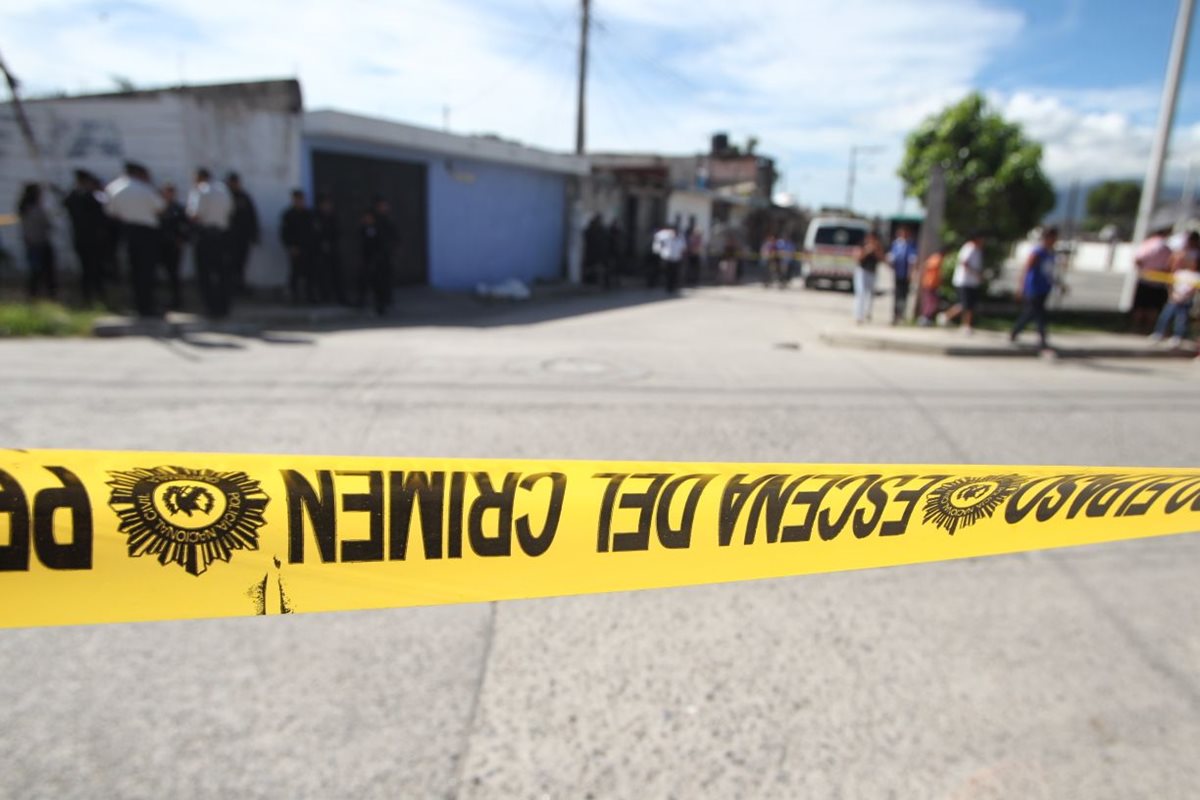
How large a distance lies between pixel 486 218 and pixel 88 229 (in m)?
8.83

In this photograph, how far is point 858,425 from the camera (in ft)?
20.3

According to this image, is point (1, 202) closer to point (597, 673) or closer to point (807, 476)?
point (597, 673)

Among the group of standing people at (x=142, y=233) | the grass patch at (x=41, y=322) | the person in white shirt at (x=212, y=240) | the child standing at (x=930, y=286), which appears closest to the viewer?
the grass patch at (x=41, y=322)

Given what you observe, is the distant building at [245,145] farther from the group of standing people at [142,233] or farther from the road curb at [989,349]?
the road curb at [989,349]

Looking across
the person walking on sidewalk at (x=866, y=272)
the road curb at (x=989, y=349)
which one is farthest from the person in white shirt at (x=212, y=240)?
the person walking on sidewalk at (x=866, y=272)

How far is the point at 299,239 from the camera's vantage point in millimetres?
11391

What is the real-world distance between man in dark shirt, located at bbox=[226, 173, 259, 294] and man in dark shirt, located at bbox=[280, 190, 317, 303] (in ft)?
1.96

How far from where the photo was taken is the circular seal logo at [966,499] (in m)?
1.74

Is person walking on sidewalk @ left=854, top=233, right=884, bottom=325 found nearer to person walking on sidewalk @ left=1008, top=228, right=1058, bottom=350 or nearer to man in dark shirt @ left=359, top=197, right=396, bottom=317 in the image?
person walking on sidewalk @ left=1008, top=228, right=1058, bottom=350

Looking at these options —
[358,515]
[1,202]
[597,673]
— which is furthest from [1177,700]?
[1,202]

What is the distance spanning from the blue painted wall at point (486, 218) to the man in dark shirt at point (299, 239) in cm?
185

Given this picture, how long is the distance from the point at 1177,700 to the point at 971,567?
110 cm

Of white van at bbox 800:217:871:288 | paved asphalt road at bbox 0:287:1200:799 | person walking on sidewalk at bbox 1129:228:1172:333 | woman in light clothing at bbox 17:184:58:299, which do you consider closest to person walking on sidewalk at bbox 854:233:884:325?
person walking on sidewalk at bbox 1129:228:1172:333

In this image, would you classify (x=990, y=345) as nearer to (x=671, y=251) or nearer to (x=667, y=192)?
(x=671, y=251)
